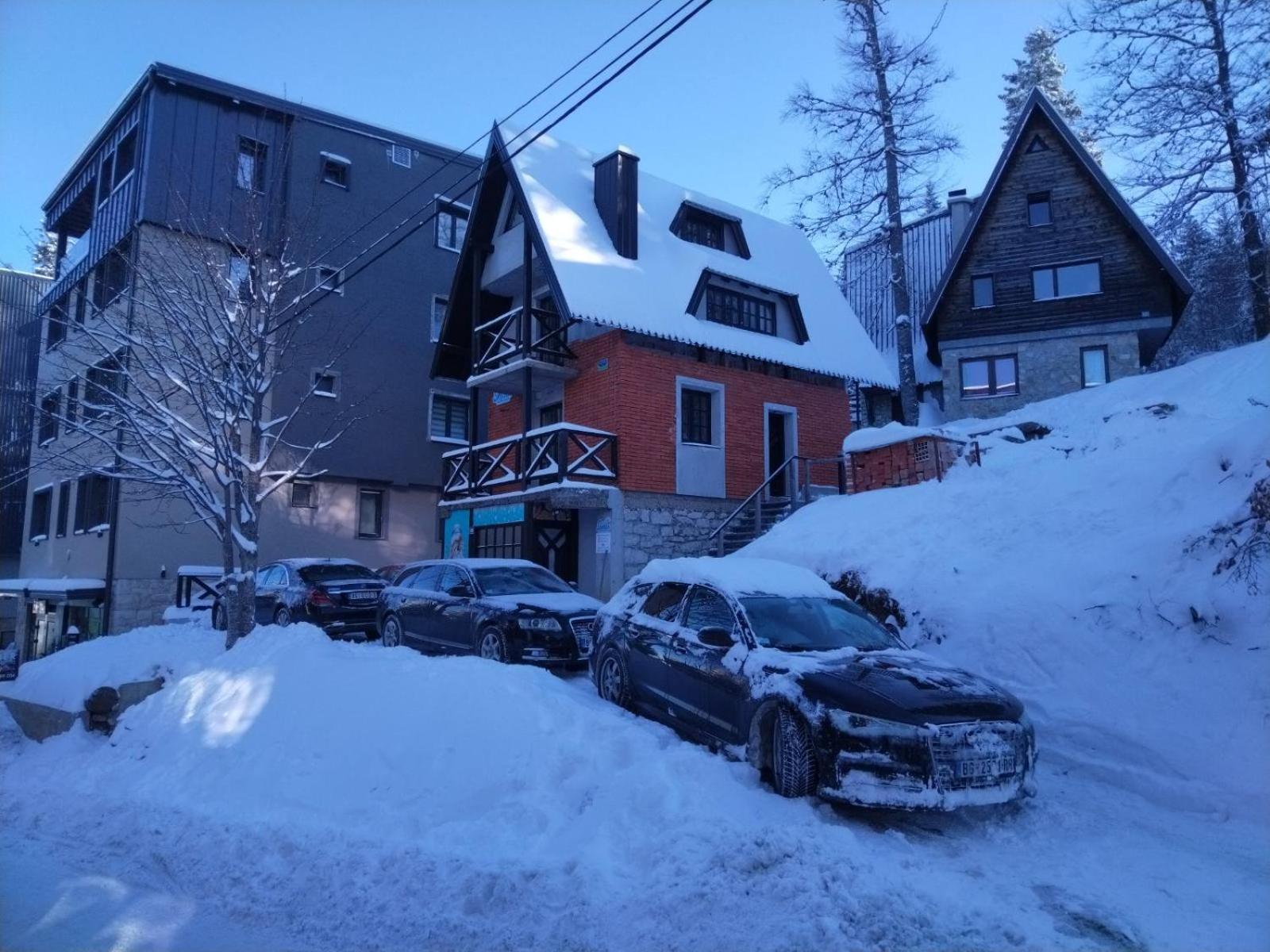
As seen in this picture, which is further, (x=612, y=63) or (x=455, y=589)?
(x=455, y=589)

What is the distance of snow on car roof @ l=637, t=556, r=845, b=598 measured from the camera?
7.83 meters

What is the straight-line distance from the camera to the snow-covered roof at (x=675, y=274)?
57.4ft

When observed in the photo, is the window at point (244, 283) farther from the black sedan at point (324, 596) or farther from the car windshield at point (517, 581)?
the car windshield at point (517, 581)

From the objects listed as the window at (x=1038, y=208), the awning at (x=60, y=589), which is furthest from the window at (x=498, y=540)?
the window at (x=1038, y=208)

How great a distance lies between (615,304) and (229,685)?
36.4 ft

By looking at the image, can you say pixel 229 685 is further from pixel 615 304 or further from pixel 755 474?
pixel 755 474

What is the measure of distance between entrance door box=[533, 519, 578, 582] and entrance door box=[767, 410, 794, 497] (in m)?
5.01

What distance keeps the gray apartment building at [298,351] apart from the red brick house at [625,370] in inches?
106

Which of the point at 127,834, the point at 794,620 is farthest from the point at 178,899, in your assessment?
the point at 794,620

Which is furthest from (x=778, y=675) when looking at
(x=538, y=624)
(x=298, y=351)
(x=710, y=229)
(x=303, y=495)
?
(x=303, y=495)

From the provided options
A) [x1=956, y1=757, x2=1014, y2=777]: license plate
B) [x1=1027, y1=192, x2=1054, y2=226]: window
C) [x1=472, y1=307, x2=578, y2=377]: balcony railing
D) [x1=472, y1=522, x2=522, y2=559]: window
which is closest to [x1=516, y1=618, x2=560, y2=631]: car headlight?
[x1=956, y1=757, x2=1014, y2=777]: license plate

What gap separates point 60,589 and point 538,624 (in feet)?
62.1

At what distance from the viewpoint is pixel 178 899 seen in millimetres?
5109

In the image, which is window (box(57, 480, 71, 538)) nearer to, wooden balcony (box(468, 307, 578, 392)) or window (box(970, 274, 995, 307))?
wooden balcony (box(468, 307, 578, 392))
